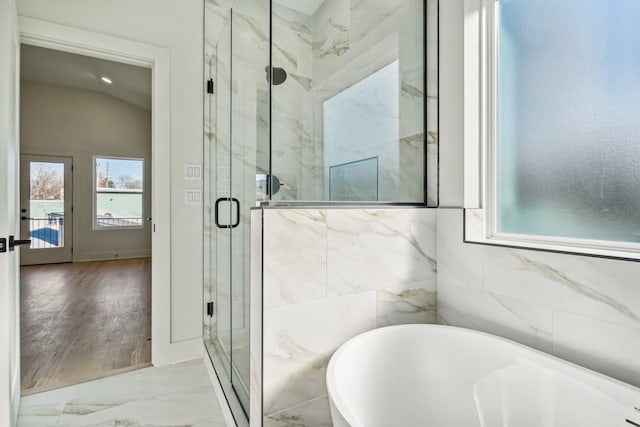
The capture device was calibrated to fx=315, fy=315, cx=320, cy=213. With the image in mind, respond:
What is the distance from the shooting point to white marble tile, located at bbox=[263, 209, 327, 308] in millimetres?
1106

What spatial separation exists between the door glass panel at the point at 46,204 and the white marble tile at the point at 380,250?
7.06 m

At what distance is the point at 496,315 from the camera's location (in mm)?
1272

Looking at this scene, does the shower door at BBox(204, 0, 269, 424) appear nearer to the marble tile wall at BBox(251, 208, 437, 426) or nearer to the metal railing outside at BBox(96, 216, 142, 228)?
the marble tile wall at BBox(251, 208, 437, 426)

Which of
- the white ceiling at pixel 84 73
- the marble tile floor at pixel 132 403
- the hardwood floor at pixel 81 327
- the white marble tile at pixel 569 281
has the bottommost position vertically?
the marble tile floor at pixel 132 403

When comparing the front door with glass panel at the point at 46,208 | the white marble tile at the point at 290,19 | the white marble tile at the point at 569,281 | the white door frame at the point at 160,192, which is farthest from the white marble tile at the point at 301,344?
the front door with glass panel at the point at 46,208

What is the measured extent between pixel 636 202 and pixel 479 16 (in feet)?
3.14

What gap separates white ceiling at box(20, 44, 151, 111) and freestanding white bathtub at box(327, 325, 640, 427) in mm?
5043

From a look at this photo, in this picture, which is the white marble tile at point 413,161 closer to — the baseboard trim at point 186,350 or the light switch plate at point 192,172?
the light switch plate at point 192,172

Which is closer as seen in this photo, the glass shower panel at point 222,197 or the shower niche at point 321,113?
the shower niche at point 321,113

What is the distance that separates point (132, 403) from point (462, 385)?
1.71 m

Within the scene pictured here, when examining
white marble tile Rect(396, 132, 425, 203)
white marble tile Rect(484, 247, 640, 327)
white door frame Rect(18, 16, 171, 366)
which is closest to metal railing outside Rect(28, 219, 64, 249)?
white door frame Rect(18, 16, 171, 366)

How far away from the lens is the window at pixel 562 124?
985 millimetres

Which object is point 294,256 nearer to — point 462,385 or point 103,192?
point 462,385

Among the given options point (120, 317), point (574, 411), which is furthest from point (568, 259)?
point (120, 317)
